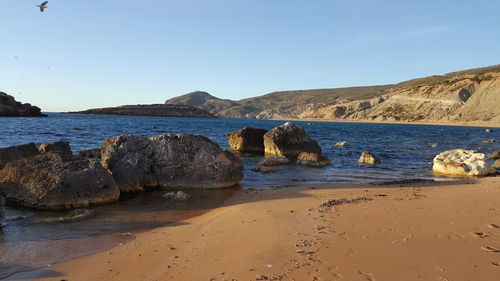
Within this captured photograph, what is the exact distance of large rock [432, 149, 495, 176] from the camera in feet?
51.8

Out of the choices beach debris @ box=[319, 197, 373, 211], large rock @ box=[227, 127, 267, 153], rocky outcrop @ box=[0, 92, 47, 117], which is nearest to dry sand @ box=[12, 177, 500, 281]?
beach debris @ box=[319, 197, 373, 211]

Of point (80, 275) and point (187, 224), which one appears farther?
point (187, 224)

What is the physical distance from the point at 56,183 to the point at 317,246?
722cm

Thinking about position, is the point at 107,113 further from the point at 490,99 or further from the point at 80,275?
the point at 80,275

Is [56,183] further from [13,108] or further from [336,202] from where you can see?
[13,108]

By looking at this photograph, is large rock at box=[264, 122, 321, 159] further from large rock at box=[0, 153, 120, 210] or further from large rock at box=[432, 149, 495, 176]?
large rock at box=[0, 153, 120, 210]

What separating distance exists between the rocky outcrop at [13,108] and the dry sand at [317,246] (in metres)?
85.5

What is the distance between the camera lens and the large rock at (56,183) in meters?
9.23

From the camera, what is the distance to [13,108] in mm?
78438

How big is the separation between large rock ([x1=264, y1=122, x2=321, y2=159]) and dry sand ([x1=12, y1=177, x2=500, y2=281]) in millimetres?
13239

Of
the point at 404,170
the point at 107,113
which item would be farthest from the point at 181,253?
the point at 107,113

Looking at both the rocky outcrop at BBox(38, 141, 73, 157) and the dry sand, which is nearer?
the dry sand

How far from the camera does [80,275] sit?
207 inches

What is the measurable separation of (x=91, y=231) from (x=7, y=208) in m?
3.30
